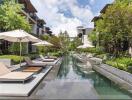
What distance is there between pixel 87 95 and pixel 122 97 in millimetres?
1266

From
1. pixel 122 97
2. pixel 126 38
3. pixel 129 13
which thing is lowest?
pixel 122 97

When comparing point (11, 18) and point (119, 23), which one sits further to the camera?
point (11, 18)

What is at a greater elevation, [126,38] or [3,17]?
[3,17]

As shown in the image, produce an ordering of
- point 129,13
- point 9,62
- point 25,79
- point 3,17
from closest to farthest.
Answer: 1. point 25,79
2. point 9,62
3. point 129,13
4. point 3,17

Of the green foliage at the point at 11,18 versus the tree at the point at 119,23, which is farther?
the green foliage at the point at 11,18

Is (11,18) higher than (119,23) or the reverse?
higher

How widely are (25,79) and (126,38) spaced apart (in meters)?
19.9

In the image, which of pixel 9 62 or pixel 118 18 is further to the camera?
pixel 118 18

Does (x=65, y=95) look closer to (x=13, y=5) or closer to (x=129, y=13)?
→ (x=129, y=13)

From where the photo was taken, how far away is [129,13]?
3100 centimetres

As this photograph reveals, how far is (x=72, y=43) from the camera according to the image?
125m

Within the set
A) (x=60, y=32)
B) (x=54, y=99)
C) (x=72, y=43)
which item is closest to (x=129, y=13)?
(x=54, y=99)

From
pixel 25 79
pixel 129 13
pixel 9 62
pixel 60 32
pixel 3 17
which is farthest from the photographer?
pixel 60 32

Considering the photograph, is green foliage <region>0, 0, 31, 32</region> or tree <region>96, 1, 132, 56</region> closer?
tree <region>96, 1, 132, 56</region>
